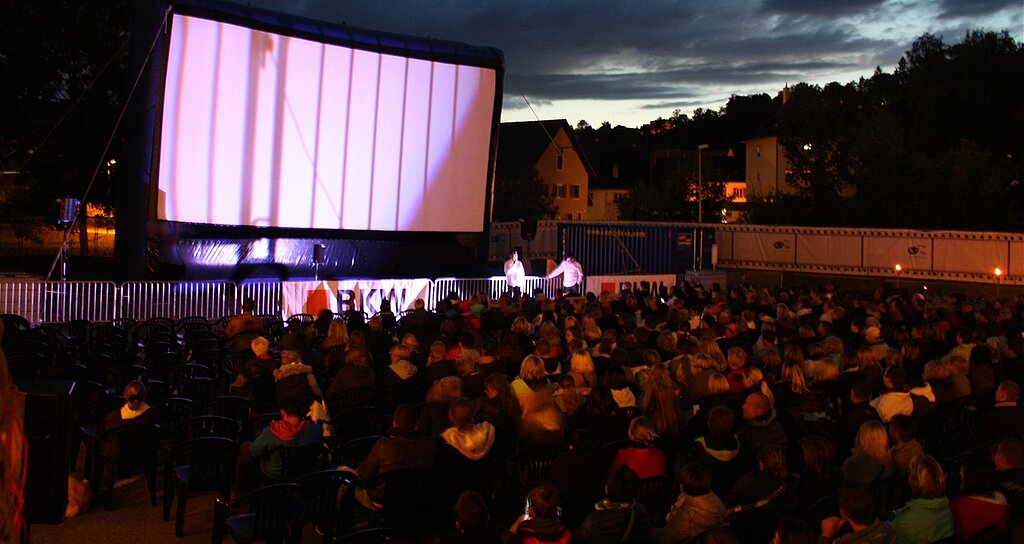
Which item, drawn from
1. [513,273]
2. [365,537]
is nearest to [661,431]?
[365,537]

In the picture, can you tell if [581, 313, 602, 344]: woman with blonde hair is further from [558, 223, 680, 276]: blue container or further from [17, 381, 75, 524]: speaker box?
[558, 223, 680, 276]: blue container

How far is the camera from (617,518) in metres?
4.11

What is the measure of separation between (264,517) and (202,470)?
1127 millimetres

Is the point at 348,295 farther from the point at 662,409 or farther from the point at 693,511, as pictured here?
the point at 693,511

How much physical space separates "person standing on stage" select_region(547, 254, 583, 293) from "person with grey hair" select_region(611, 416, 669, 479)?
12005 mm

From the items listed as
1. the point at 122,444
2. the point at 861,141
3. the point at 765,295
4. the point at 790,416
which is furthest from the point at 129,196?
the point at 861,141

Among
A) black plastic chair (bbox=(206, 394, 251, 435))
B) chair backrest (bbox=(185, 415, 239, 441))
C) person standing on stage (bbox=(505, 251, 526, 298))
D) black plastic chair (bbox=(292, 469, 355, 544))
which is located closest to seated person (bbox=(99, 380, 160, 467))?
chair backrest (bbox=(185, 415, 239, 441))

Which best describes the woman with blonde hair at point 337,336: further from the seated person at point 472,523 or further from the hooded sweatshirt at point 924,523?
the hooded sweatshirt at point 924,523

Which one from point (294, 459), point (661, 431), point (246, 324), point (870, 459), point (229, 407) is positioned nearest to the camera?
point (870, 459)

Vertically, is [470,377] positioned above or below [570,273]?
below

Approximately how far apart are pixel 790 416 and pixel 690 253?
15.9 metres

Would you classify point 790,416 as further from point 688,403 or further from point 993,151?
point 993,151

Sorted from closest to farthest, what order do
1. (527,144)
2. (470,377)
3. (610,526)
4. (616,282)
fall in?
(610,526), (470,377), (616,282), (527,144)

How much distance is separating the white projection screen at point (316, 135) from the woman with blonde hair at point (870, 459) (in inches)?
524
